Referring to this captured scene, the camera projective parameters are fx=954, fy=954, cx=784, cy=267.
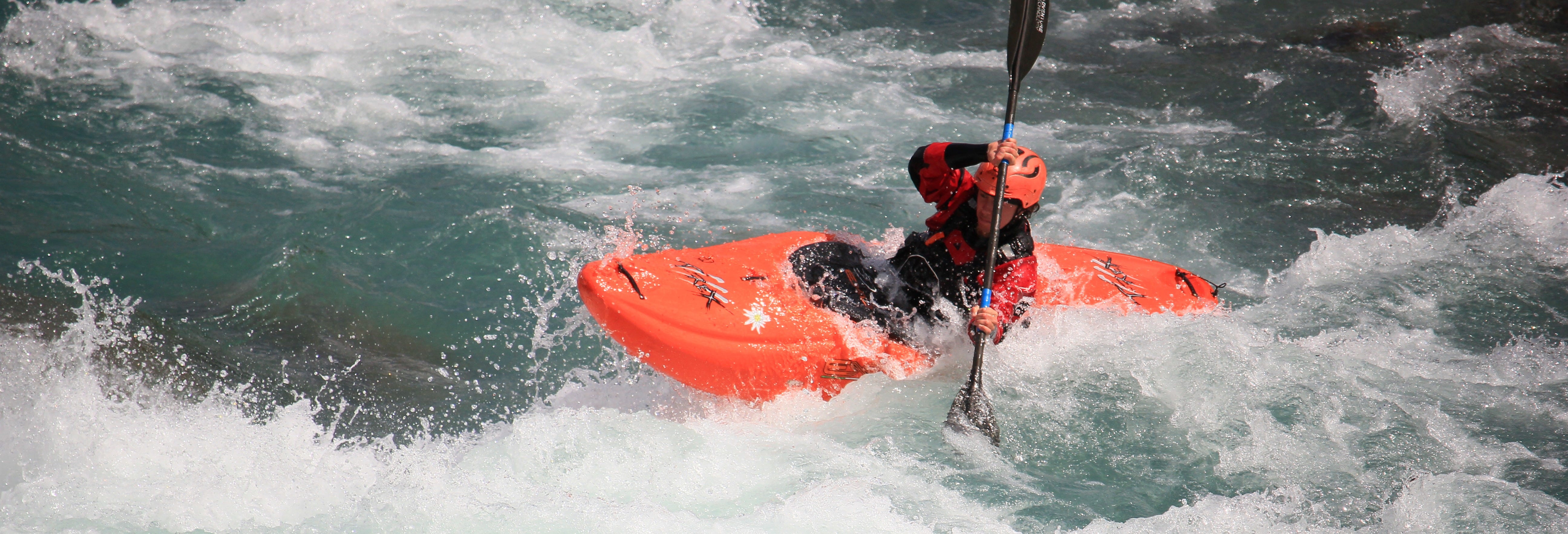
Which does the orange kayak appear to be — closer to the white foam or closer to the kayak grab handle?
the kayak grab handle

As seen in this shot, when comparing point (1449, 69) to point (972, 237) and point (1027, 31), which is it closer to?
point (1027, 31)

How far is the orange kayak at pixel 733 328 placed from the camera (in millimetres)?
3641

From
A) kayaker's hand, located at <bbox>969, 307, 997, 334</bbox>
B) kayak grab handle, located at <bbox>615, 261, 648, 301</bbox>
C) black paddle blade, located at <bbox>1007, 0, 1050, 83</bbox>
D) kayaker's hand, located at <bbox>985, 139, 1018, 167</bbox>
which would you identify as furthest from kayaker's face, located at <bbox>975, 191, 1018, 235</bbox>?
kayak grab handle, located at <bbox>615, 261, 648, 301</bbox>

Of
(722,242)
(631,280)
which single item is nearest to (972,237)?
(631,280)

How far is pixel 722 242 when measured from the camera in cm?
547

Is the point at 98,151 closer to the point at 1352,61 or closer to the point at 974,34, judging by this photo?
A: the point at 974,34

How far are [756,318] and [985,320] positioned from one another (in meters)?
0.88

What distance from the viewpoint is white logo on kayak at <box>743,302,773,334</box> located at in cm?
372

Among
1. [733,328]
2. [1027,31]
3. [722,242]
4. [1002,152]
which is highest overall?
[1027,31]

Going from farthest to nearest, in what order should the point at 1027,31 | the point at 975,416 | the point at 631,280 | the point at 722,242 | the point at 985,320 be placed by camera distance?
1. the point at 722,242
2. the point at 1027,31
3. the point at 631,280
4. the point at 975,416
5. the point at 985,320

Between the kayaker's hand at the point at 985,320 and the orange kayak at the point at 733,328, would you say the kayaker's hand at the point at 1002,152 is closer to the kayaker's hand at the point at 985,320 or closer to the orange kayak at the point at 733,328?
the kayaker's hand at the point at 985,320

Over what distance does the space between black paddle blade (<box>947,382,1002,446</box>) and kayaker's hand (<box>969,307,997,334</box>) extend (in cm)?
23

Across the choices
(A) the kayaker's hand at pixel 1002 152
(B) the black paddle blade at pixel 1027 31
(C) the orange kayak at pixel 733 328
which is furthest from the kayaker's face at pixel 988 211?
(B) the black paddle blade at pixel 1027 31

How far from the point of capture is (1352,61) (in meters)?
7.95
